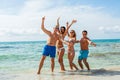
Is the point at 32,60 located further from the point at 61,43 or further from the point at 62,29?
the point at 62,29

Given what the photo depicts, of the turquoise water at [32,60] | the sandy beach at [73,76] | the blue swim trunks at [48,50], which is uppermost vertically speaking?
the blue swim trunks at [48,50]

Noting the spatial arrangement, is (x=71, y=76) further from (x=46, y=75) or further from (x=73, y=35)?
(x=73, y=35)

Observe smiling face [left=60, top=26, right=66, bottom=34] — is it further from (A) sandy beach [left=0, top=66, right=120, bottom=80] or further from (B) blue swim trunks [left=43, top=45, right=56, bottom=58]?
(A) sandy beach [left=0, top=66, right=120, bottom=80]

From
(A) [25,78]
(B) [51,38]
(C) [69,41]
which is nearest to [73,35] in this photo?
(C) [69,41]

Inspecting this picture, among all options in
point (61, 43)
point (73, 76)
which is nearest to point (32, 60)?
point (61, 43)

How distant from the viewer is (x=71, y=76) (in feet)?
31.4

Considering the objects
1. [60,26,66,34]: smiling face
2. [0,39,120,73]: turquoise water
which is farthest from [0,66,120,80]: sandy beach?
[0,39,120,73]: turquoise water

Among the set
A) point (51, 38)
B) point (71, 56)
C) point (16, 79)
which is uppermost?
point (51, 38)

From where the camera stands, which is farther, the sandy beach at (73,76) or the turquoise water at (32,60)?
the turquoise water at (32,60)

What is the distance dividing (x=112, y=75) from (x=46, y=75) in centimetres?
242

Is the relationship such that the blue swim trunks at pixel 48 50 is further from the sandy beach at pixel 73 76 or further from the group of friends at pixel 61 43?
the sandy beach at pixel 73 76

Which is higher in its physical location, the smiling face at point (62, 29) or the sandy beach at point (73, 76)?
the smiling face at point (62, 29)

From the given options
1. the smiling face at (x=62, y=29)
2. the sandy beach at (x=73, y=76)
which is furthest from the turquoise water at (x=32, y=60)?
the smiling face at (x=62, y=29)

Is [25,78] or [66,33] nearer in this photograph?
[25,78]
